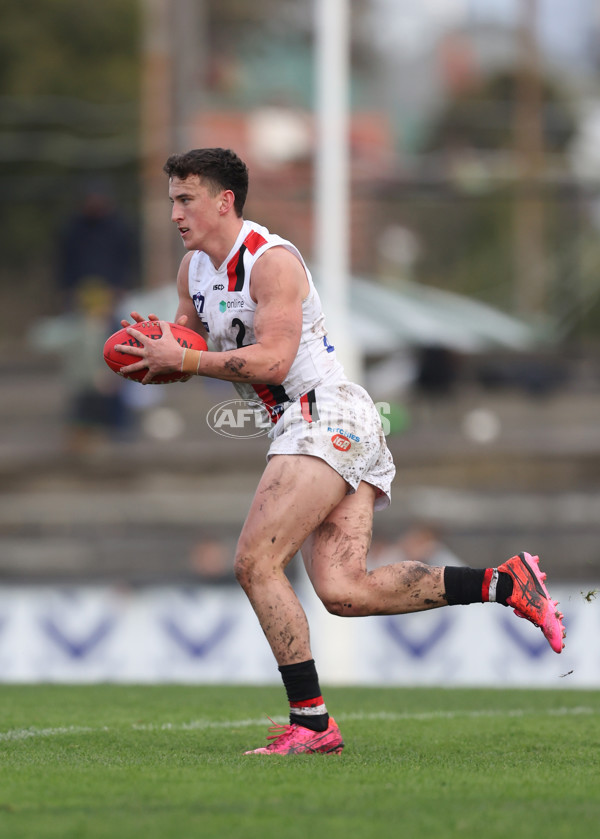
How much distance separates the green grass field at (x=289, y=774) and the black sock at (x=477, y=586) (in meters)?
0.63

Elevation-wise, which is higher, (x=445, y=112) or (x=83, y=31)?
(x=83, y=31)

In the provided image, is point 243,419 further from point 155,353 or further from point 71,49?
point 71,49

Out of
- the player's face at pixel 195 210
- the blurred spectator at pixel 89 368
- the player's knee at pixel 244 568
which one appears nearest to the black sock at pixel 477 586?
the player's knee at pixel 244 568

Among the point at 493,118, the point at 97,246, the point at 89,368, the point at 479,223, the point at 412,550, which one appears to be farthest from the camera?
the point at 493,118

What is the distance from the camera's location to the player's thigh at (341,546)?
599 cm

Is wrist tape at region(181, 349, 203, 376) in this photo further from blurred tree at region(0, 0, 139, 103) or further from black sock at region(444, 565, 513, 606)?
blurred tree at region(0, 0, 139, 103)

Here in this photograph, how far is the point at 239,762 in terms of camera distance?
5.57 metres

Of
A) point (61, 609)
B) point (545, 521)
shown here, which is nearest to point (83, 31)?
point (545, 521)

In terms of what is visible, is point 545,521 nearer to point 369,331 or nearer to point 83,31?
point 369,331

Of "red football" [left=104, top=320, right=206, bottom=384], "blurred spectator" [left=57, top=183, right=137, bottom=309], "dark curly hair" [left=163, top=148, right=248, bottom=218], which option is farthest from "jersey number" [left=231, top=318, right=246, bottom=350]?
"blurred spectator" [left=57, top=183, right=137, bottom=309]

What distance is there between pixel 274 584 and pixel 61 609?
8568 millimetres

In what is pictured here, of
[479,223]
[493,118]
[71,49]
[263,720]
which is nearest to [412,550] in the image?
[263,720]

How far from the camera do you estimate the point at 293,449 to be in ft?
19.6

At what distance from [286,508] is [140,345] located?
89 cm
